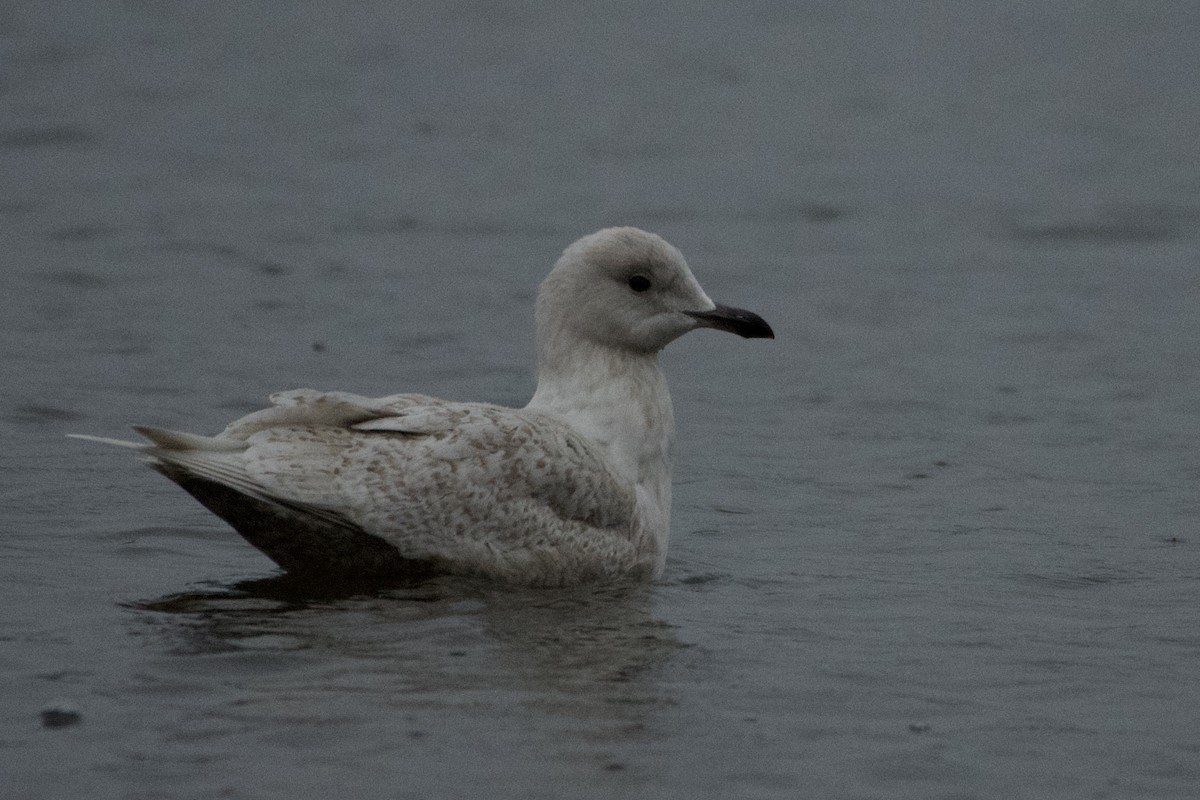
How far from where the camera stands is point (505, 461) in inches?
307

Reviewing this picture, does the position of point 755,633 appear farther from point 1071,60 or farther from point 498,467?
point 1071,60

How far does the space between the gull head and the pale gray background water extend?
3.02 feet

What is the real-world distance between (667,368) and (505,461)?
4665 mm

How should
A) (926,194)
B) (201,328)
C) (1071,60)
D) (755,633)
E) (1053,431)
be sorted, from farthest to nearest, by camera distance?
(1071,60), (926,194), (201,328), (1053,431), (755,633)

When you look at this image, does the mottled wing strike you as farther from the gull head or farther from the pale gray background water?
the gull head

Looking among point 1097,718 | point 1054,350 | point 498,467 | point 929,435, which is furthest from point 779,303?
point 1097,718

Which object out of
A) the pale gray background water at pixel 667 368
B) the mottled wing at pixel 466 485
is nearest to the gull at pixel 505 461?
the mottled wing at pixel 466 485

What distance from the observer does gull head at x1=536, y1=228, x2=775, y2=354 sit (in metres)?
8.45

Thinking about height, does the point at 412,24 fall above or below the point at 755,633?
above

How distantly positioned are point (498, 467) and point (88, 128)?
11.4m

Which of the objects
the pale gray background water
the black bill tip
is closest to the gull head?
the black bill tip

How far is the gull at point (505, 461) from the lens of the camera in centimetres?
754

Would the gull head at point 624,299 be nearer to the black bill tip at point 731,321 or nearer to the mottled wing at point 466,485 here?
the black bill tip at point 731,321

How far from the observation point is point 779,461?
34.0ft
